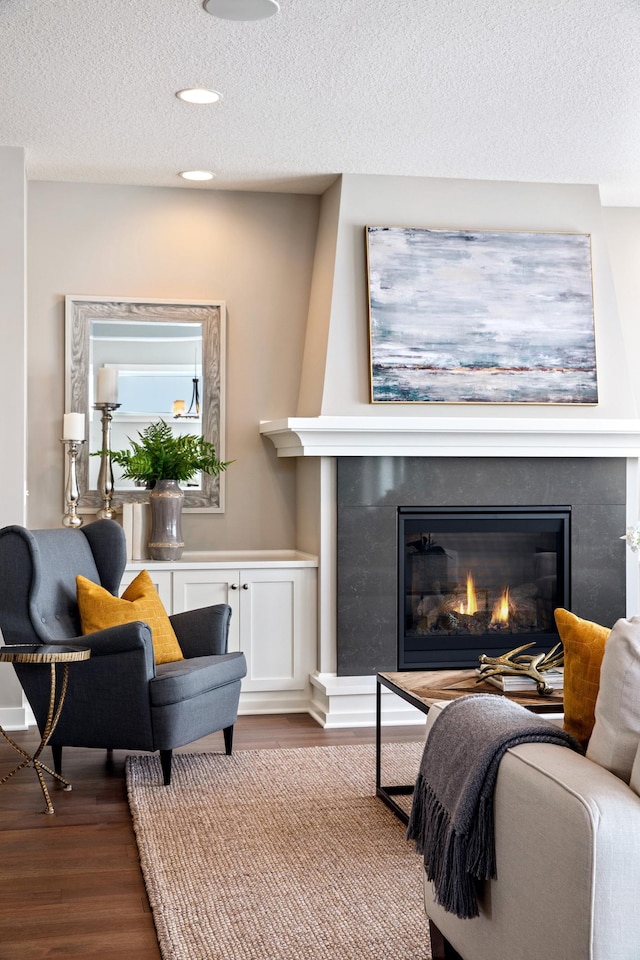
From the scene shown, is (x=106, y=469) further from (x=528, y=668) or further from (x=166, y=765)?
(x=528, y=668)

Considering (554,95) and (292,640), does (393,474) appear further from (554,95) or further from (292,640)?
(554,95)

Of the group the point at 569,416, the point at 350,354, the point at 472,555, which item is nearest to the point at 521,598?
the point at 472,555

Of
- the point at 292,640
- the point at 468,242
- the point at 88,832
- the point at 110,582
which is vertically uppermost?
the point at 468,242

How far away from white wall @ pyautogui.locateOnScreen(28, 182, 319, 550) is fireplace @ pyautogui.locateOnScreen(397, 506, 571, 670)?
801 millimetres

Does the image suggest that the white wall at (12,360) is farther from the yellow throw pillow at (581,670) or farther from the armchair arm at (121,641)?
the yellow throw pillow at (581,670)

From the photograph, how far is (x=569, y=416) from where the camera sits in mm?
5348

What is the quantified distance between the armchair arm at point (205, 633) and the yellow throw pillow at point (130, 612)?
6 cm

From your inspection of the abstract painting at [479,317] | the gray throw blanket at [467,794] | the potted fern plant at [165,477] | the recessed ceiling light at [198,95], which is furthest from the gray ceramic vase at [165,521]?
the gray throw blanket at [467,794]

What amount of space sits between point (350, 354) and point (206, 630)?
1.64 m

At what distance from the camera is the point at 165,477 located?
5223 mm

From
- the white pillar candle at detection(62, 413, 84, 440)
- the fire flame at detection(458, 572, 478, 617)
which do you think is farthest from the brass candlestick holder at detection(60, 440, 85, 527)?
the fire flame at detection(458, 572, 478, 617)

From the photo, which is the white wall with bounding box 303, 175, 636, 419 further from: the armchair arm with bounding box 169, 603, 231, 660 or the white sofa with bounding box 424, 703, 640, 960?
the white sofa with bounding box 424, 703, 640, 960

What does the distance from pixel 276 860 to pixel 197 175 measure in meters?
3.49

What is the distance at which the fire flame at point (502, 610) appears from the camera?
540cm
